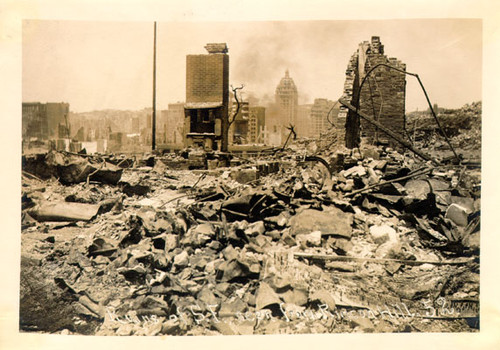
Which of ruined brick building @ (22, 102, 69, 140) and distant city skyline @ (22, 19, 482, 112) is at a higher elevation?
distant city skyline @ (22, 19, 482, 112)

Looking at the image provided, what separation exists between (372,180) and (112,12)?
7.29 feet

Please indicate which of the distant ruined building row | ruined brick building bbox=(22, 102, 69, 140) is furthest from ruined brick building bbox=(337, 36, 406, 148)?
ruined brick building bbox=(22, 102, 69, 140)

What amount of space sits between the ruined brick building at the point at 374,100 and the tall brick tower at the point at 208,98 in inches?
34.3

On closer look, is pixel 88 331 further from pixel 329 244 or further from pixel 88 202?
pixel 329 244

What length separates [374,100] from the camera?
7.76ft

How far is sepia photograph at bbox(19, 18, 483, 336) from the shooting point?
2.17 meters

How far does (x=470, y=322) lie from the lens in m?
2.23

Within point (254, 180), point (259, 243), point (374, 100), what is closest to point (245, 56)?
point (254, 180)

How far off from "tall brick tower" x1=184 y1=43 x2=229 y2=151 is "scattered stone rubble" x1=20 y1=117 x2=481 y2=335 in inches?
7.9

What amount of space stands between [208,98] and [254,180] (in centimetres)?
69

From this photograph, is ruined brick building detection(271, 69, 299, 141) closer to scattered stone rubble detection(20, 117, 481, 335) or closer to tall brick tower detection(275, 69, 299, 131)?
tall brick tower detection(275, 69, 299, 131)

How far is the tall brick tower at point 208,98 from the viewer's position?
225cm

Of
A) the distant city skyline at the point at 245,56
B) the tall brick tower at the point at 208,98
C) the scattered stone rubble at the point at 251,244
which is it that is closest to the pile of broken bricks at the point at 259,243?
the scattered stone rubble at the point at 251,244

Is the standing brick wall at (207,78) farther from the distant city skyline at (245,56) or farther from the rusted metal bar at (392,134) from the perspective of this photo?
the rusted metal bar at (392,134)
